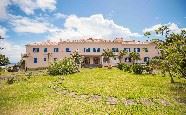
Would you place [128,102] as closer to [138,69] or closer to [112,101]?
[112,101]

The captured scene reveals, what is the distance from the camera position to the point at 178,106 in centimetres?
2322

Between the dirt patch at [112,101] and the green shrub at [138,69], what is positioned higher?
the green shrub at [138,69]

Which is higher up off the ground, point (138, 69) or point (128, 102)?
point (138, 69)

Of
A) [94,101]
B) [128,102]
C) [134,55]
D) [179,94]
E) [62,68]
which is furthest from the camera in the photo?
[134,55]

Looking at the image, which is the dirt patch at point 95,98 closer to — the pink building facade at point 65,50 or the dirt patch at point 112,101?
the dirt patch at point 112,101

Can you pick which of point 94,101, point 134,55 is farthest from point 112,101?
point 134,55

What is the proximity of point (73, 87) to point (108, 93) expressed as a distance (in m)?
5.72

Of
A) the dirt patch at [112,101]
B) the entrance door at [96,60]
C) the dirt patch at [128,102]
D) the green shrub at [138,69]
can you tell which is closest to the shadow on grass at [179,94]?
the dirt patch at [128,102]

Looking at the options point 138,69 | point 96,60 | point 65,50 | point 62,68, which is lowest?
point 138,69

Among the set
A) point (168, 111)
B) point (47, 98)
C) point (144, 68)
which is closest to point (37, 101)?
point (47, 98)

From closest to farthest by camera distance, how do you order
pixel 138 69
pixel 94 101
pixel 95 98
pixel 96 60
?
pixel 94 101 → pixel 95 98 → pixel 138 69 → pixel 96 60

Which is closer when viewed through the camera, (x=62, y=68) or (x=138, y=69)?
(x=62, y=68)

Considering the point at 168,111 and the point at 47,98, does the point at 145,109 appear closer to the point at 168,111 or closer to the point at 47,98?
the point at 168,111

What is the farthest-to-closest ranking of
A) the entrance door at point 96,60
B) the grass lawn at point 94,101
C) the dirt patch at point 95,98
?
the entrance door at point 96,60 < the dirt patch at point 95,98 < the grass lawn at point 94,101
